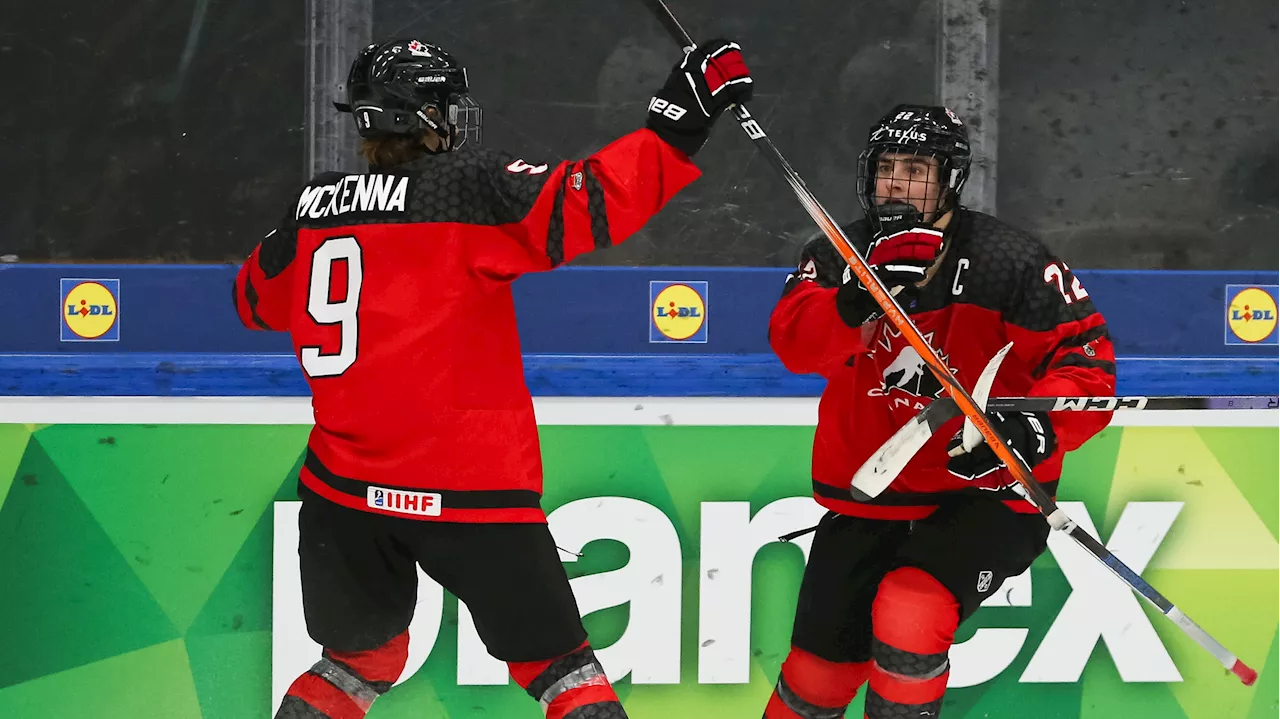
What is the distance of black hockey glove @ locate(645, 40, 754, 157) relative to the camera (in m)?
2.13

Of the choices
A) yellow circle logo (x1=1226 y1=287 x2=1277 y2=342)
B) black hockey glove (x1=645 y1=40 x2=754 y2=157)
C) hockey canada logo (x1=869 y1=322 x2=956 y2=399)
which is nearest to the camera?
black hockey glove (x1=645 y1=40 x2=754 y2=157)

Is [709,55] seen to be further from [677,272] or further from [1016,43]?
[1016,43]

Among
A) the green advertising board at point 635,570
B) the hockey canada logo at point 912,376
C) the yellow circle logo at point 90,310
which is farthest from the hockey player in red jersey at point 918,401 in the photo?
the yellow circle logo at point 90,310

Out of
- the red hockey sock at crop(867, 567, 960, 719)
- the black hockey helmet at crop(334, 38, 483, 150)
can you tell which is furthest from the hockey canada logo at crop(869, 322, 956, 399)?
the black hockey helmet at crop(334, 38, 483, 150)

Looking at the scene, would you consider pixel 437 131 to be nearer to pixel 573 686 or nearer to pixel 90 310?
pixel 573 686

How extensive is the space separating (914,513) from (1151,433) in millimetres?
806

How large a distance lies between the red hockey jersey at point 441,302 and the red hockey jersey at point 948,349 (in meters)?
0.34

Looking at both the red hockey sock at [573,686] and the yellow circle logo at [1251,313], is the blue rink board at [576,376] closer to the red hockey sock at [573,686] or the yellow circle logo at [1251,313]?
the yellow circle logo at [1251,313]

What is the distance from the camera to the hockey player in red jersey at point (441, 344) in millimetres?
2158

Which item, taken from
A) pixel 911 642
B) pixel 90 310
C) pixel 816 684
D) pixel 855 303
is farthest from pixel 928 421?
pixel 90 310

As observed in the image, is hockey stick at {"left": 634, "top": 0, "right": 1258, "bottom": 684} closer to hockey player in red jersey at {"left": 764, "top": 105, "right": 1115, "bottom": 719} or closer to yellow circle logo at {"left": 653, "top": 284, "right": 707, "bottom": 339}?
hockey player in red jersey at {"left": 764, "top": 105, "right": 1115, "bottom": 719}

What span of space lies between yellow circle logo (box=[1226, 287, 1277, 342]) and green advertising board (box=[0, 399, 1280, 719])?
0.23 metres

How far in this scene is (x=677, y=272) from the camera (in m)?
3.12

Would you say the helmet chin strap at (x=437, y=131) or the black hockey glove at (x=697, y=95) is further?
the helmet chin strap at (x=437, y=131)
